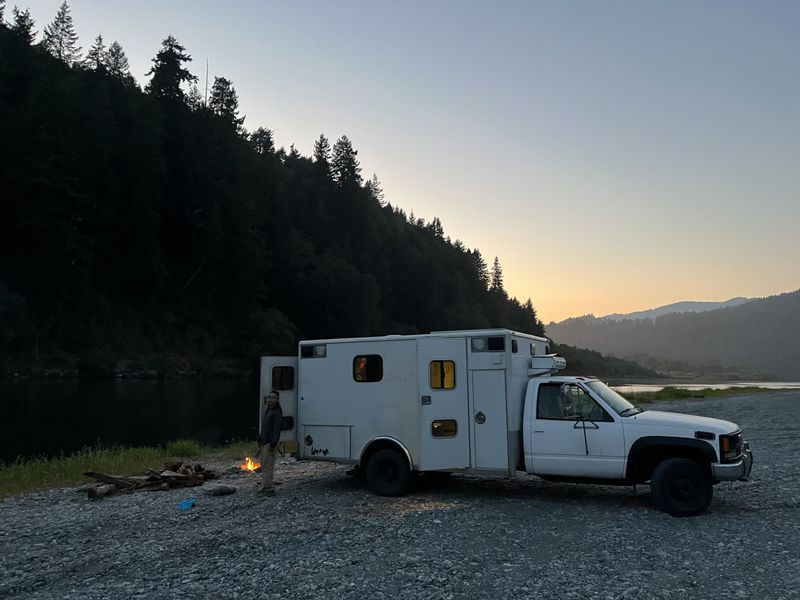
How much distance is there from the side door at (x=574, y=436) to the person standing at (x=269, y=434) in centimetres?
505

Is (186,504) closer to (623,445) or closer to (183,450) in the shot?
(623,445)

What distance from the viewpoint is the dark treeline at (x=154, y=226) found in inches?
2347

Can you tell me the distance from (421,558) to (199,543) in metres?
3.42

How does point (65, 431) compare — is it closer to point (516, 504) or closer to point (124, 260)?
point (516, 504)

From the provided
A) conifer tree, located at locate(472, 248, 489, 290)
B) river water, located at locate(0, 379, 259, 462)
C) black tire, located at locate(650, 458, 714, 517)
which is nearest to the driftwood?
black tire, located at locate(650, 458, 714, 517)

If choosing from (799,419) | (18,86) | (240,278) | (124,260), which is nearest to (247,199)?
(240,278)

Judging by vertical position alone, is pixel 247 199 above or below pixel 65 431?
above

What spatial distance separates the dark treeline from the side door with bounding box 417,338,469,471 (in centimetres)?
5125

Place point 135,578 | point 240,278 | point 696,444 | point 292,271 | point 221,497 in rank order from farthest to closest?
point 292,271
point 240,278
point 221,497
point 696,444
point 135,578

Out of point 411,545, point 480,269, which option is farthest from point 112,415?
point 480,269

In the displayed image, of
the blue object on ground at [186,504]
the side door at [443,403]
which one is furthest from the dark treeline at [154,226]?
the side door at [443,403]

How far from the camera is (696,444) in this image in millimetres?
10109

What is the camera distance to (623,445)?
1046 cm

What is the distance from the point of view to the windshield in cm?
1092
